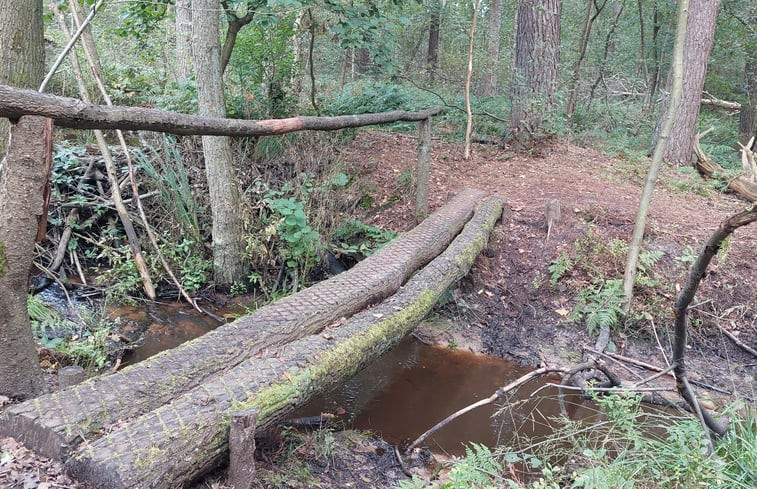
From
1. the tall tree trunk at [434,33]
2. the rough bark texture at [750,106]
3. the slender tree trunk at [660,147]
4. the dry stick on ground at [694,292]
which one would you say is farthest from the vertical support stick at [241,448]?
the rough bark texture at [750,106]

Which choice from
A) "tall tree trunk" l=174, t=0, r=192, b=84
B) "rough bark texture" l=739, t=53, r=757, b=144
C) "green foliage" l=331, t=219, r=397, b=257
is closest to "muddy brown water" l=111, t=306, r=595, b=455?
"green foliage" l=331, t=219, r=397, b=257

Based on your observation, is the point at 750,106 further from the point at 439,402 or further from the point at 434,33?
the point at 439,402

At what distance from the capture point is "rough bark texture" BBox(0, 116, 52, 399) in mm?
2184

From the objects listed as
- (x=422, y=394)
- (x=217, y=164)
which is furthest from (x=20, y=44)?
(x=422, y=394)

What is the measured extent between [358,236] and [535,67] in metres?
4.23

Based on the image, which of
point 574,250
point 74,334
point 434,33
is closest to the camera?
point 74,334

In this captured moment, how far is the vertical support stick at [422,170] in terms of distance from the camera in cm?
594

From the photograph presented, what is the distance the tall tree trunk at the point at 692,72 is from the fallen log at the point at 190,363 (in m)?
6.22

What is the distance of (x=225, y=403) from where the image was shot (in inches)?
93.5

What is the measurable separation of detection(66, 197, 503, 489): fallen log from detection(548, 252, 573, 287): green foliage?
6.66 ft

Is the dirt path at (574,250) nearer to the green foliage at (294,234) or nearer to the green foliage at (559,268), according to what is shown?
the green foliage at (559,268)

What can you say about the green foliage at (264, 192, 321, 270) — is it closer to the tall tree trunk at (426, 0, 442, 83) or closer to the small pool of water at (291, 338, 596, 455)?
the small pool of water at (291, 338, 596, 455)

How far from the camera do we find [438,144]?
830cm

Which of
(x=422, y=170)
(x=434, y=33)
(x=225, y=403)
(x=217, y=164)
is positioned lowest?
(x=225, y=403)
